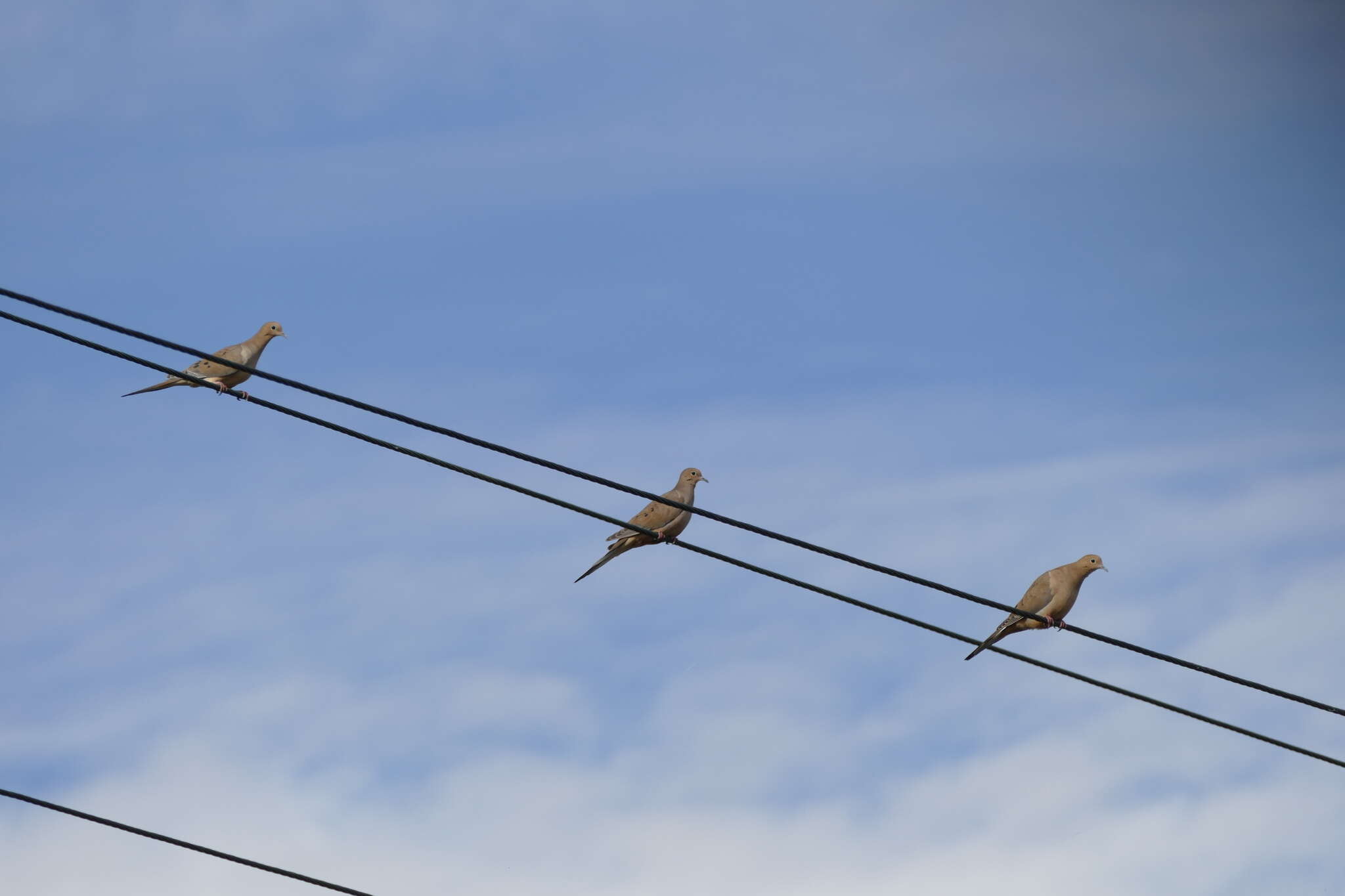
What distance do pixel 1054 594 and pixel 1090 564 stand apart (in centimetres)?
43

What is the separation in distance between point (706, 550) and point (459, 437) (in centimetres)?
162

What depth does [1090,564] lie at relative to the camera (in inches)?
559

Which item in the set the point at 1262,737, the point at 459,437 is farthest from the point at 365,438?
the point at 1262,737

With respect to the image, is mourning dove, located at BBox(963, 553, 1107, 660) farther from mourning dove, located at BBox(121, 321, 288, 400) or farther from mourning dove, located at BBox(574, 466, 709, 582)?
mourning dove, located at BBox(121, 321, 288, 400)

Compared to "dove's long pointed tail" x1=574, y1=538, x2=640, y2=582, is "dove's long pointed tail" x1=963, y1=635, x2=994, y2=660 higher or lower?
"dove's long pointed tail" x1=574, y1=538, x2=640, y2=582

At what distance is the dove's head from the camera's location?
1416 cm

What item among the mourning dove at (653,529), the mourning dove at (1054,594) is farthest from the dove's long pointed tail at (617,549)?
the mourning dove at (1054,594)

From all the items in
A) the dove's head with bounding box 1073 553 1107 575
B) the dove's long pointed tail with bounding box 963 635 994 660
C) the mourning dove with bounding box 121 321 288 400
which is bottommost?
the dove's long pointed tail with bounding box 963 635 994 660

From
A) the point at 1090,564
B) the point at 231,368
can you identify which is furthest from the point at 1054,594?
the point at 231,368

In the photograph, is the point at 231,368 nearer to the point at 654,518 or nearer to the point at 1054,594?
the point at 654,518

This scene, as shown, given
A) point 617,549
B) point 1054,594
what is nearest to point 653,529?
point 617,549

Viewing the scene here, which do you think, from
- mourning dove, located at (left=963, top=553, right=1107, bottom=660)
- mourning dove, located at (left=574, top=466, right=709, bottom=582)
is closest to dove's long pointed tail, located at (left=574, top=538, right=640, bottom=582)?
mourning dove, located at (left=574, top=466, right=709, bottom=582)

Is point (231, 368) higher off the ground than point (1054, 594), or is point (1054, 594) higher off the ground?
point (231, 368)

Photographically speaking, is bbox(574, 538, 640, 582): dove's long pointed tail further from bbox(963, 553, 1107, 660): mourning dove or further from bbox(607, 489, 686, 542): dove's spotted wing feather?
bbox(963, 553, 1107, 660): mourning dove
